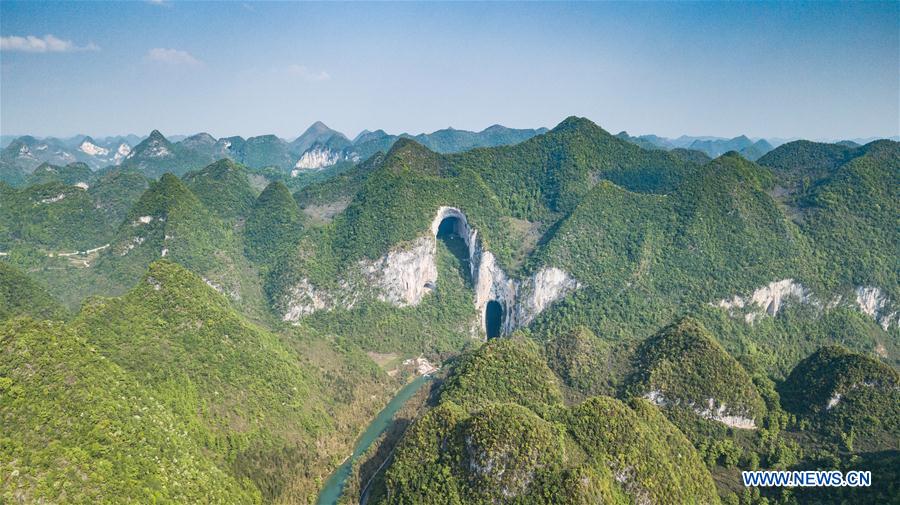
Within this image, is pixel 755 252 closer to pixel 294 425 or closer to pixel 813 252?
pixel 813 252

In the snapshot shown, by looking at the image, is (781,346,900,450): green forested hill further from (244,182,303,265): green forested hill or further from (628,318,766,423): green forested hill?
(244,182,303,265): green forested hill

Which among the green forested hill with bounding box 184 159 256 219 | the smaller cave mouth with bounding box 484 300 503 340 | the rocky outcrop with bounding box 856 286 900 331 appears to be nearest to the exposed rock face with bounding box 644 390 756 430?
the rocky outcrop with bounding box 856 286 900 331

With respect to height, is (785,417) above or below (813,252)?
below

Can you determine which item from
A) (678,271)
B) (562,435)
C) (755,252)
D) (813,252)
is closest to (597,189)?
(678,271)

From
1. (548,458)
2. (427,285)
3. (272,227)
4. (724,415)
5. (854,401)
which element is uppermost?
(272,227)

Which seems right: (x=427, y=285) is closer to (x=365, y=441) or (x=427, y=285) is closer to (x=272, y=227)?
(x=272, y=227)

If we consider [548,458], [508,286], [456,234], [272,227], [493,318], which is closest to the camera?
[548,458]

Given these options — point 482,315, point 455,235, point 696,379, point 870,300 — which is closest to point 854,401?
point 696,379
